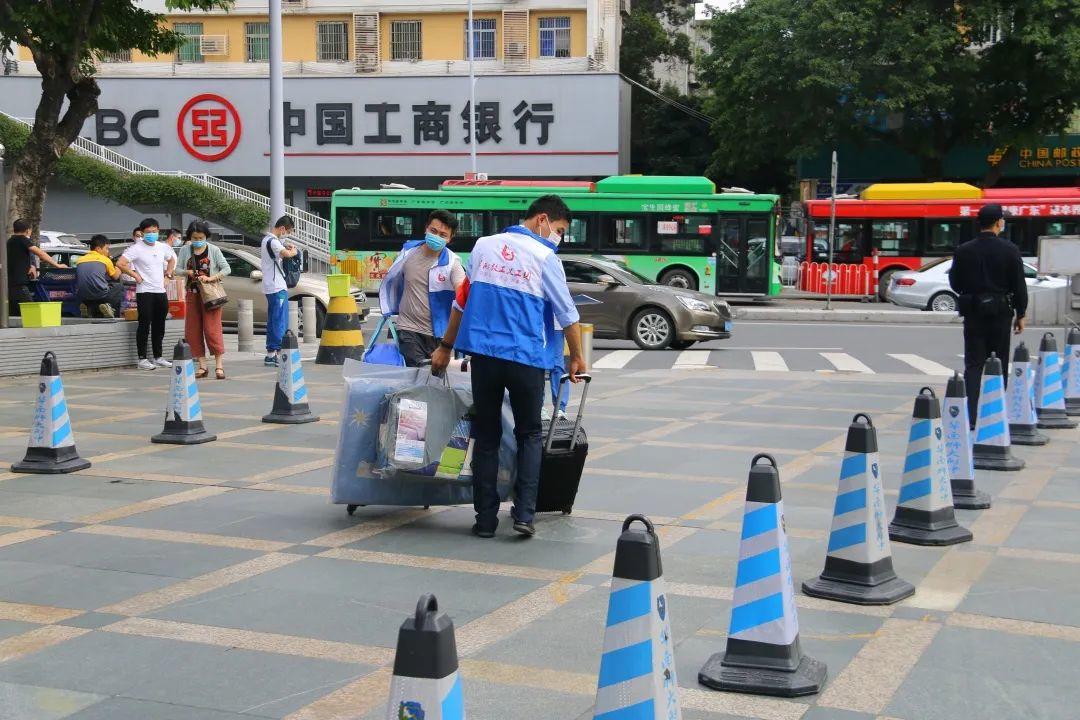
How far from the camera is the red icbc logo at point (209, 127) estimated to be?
44031 mm

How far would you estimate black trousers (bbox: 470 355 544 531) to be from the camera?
6.77 meters

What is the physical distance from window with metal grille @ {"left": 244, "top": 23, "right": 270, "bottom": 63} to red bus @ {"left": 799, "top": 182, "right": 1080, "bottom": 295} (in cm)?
2043

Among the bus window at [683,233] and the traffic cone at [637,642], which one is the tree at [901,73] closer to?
the bus window at [683,233]

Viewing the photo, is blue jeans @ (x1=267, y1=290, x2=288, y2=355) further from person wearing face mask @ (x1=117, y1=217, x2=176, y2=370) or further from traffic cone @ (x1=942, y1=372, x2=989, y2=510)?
traffic cone @ (x1=942, y1=372, x2=989, y2=510)

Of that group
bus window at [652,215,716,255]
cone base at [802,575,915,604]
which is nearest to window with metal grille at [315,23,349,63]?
bus window at [652,215,716,255]

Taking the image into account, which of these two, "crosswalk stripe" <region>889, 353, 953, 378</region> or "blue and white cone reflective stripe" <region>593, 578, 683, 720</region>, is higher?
"blue and white cone reflective stripe" <region>593, 578, 683, 720</region>

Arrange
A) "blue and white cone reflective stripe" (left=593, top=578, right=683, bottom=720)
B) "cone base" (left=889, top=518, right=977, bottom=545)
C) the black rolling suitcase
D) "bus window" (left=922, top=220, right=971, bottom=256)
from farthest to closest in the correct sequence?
"bus window" (left=922, top=220, right=971, bottom=256)
the black rolling suitcase
"cone base" (left=889, top=518, right=977, bottom=545)
"blue and white cone reflective stripe" (left=593, top=578, right=683, bottom=720)

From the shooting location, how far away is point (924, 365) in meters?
18.3

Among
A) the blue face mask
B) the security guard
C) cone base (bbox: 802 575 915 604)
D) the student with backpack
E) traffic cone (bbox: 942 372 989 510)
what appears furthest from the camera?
the student with backpack

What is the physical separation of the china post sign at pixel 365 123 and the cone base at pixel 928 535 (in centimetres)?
3651

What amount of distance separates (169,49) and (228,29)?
26.3m

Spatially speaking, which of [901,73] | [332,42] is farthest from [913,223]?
[332,42]

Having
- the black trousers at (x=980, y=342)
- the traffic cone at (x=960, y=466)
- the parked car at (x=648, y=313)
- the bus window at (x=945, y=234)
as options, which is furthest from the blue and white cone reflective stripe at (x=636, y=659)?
the bus window at (x=945, y=234)

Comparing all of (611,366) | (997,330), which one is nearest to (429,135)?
(611,366)
